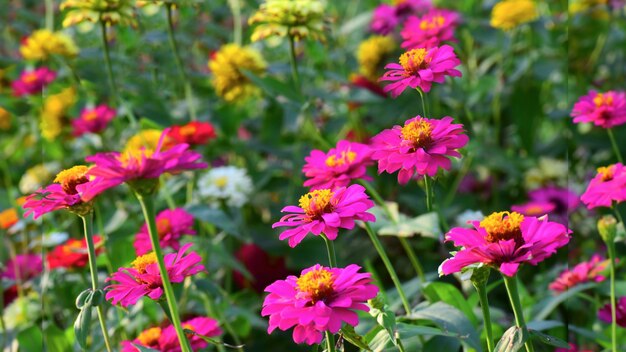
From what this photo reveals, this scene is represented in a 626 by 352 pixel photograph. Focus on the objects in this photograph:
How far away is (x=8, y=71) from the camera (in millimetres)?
1651

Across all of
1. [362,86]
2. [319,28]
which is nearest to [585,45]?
[362,86]

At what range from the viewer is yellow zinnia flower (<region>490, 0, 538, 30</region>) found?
1384mm

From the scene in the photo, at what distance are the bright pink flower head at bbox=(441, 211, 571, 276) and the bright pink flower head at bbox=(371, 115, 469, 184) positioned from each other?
0.06 meters

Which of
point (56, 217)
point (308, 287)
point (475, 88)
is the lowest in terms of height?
point (56, 217)

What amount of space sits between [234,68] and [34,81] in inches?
14.0

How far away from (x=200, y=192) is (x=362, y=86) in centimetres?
35

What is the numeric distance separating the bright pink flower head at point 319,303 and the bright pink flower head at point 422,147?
0.29ft

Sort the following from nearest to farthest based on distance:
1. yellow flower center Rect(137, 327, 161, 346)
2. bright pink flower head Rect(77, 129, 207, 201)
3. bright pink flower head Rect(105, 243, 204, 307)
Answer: bright pink flower head Rect(77, 129, 207, 201) → bright pink flower head Rect(105, 243, 204, 307) → yellow flower center Rect(137, 327, 161, 346)

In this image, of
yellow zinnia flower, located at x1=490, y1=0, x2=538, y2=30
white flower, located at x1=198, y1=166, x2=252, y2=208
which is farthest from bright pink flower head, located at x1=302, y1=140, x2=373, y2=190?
yellow zinnia flower, located at x1=490, y1=0, x2=538, y2=30

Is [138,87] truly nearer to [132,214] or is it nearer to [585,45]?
[132,214]

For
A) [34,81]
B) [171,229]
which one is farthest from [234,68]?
[171,229]

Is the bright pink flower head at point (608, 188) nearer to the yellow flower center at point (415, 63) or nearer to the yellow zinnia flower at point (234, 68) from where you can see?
the yellow flower center at point (415, 63)

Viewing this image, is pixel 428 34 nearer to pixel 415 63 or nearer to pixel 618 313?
pixel 415 63

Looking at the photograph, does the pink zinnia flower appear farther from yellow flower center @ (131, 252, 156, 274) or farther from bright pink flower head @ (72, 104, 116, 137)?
bright pink flower head @ (72, 104, 116, 137)
